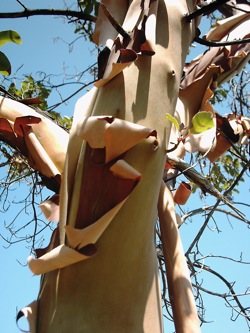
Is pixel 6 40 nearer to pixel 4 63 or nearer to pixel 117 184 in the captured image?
pixel 4 63

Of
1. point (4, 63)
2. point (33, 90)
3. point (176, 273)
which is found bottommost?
point (176, 273)

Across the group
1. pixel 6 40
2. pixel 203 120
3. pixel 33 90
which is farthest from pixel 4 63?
pixel 33 90

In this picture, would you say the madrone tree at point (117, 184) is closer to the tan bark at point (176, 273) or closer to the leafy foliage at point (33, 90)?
the tan bark at point (176, 273)

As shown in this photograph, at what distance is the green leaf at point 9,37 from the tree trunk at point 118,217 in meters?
0.23

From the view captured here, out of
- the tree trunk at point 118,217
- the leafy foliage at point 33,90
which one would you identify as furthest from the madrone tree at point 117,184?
the leafy foliage at point 33,90

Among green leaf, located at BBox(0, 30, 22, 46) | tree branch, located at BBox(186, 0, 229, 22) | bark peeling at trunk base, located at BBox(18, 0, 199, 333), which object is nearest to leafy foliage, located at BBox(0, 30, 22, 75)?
green leaf, located at BBox(0, 30, 22, 46)

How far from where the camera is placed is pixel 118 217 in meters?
0.68

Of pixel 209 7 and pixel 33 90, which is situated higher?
pixel 33 90

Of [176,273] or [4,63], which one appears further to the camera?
[4,63]

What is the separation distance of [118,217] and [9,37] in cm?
46

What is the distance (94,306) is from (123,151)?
223 mm

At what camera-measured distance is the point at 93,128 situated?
0.67 meters

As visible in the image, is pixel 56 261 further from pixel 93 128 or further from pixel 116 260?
pixel 93 128

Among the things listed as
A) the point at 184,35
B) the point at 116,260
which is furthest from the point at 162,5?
the point at 116,260
